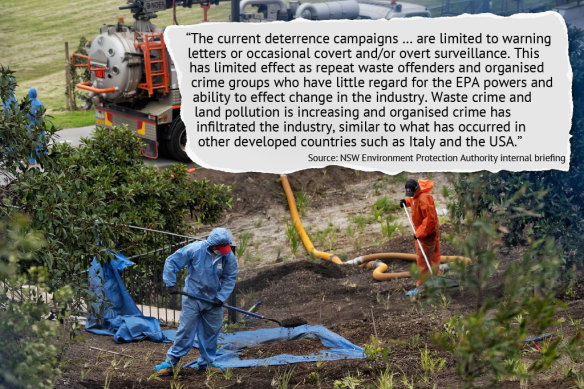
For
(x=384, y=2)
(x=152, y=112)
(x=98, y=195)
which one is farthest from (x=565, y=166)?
(x=152, y=112)

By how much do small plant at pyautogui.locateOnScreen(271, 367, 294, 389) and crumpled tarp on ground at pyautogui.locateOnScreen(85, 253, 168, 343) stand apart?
1754 millimetres

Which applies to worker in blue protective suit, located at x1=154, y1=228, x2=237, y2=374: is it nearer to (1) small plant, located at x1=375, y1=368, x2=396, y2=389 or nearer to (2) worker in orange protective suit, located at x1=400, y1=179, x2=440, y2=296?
(1) small plant, located at x1=375, y1=368, x2=396, y2=389

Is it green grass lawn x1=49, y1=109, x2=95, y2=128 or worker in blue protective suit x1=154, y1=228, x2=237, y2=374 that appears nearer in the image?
worker in blue protective suit x1=154, y1=228, x2=237, y2=374

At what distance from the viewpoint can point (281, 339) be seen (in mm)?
7508

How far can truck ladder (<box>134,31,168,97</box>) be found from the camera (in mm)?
12852

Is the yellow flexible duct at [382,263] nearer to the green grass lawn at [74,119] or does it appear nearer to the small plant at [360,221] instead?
the small plant at [360,221]

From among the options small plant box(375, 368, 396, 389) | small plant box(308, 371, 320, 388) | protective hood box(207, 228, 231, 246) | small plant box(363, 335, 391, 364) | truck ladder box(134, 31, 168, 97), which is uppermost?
truck ladder box(134, 31, 168, 97)

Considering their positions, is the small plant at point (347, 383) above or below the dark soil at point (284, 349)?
above

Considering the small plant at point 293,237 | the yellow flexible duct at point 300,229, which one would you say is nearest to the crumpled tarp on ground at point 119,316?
the yellow flexible duct at point 300,229

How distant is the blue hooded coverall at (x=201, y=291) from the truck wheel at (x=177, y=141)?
7.35 meters

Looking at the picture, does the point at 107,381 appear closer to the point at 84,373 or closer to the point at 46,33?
the point at 84,373

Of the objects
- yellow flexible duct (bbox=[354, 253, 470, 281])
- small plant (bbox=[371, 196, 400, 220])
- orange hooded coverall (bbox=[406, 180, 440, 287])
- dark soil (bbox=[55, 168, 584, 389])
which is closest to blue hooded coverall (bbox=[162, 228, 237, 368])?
dark soil (bbox=[55, 168, 584, 389])

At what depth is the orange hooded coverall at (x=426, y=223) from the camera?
28.3 feet

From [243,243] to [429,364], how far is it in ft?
16.1
